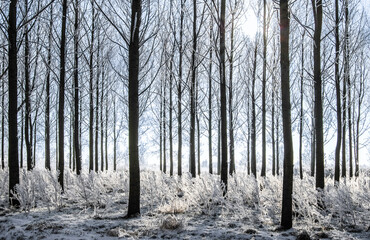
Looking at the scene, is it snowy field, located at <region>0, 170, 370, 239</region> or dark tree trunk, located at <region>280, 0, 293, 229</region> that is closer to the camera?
snowy field, located at <region>0, 170, 370, 239</region>

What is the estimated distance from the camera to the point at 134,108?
4.96 meters

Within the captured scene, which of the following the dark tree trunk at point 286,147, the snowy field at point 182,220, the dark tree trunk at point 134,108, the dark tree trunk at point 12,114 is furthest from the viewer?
the dark tree trunk at point 12,114

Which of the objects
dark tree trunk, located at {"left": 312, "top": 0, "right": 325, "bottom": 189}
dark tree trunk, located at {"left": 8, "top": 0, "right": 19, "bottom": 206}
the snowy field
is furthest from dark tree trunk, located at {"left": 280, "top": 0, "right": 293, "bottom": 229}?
dark tree trunk, located at {"left": 8, "top": 0, "right": 19, "bottom": 206}

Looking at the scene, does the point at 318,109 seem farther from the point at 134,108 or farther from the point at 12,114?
the point at 12,114

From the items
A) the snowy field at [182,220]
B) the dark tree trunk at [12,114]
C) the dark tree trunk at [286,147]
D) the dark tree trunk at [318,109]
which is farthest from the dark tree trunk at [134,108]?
the dark tree trunk at [318,109]

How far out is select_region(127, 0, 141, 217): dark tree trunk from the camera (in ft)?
16.3

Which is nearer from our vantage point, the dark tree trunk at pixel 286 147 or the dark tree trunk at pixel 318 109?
the dark tree trunk at pixel 286 147

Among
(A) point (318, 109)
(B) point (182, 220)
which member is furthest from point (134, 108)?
(A) point (318, 109)

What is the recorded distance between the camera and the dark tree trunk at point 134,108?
16.3ft

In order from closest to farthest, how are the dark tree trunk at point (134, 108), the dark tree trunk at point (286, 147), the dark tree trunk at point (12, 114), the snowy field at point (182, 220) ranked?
the snowy field at point (182, 220) → the dark tree trunk at point (286, 147) → the dark tree trunk at point (134, 108) → the dark tree trunk at point (12, 114)

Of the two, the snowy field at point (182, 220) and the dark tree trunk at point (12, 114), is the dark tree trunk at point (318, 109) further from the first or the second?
the dark tree trunk at point (12, 114)

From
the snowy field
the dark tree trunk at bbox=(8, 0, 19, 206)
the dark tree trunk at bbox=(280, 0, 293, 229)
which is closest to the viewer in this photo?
the snowy field

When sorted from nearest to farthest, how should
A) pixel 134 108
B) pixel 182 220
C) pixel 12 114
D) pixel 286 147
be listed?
pixel 286 147 < pixel 182 220 < pixel 134 108 < pixel 12 114

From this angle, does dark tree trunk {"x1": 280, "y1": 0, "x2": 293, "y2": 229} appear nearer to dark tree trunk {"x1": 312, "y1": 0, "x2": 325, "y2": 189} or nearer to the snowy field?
the snowy field
